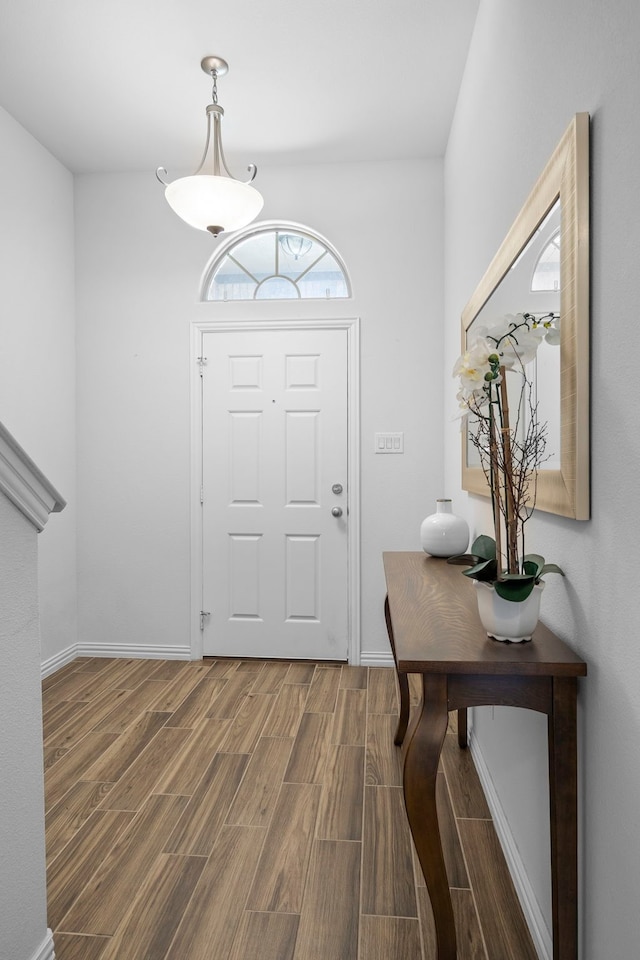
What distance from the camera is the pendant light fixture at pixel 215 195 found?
107 inches

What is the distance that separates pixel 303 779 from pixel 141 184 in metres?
3.37

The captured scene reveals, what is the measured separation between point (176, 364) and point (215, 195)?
3.86 feet

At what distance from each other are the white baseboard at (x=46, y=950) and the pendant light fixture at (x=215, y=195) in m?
2.65

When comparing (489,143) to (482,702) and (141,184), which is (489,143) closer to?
(482,702)

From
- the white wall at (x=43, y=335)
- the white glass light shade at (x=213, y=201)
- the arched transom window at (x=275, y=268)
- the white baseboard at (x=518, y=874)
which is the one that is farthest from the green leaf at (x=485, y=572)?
the arched transom window at (x=275, y=268)

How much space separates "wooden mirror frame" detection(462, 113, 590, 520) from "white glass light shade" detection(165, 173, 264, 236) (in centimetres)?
174

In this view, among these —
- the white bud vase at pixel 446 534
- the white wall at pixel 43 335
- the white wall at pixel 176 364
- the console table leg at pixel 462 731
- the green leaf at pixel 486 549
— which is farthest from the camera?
the white wall at pixel 176 364

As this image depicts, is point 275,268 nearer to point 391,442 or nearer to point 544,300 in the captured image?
point 391,442

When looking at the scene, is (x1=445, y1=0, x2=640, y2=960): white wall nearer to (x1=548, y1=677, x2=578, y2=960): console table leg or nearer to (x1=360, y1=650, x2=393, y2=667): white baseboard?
(x1=548, y1=677, x2=578, y2=960): console table leg

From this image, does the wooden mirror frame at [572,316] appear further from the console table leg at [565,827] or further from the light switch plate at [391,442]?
the light switch plate at [391,442]

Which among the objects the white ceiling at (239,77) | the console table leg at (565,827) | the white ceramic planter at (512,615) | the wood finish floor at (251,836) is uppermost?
the white ceiling at (239,77)

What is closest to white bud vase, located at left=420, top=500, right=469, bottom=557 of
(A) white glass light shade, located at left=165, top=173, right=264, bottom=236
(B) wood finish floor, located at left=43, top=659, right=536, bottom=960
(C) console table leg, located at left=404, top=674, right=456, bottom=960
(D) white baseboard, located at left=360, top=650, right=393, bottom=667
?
(B) wood finish floor, located at left=43, top=659, right=536, bottom=960

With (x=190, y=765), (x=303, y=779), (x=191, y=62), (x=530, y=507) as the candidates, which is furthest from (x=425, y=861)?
(x=191, y=62)

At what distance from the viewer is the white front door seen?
3.62 metres
